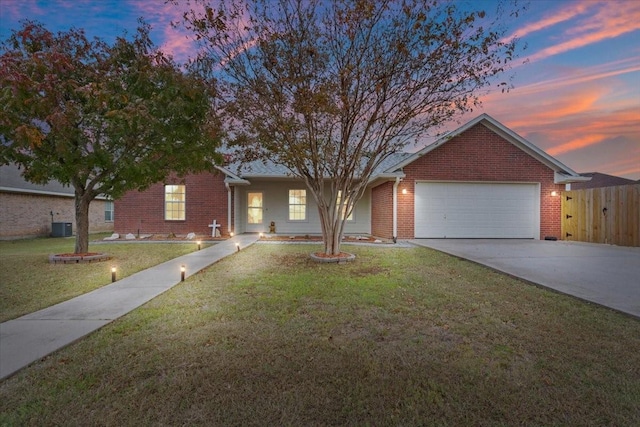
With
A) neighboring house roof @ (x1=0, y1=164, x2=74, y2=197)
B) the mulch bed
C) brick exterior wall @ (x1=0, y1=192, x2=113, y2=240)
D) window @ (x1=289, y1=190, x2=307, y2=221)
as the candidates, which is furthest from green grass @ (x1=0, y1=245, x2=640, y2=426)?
brick exterior wall @ (x1=0, y1=192, x2=113, y2=240)

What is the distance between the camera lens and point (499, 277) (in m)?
6.83

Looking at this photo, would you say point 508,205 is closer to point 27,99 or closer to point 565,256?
point 565,256

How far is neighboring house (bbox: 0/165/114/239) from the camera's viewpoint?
15.5 metres

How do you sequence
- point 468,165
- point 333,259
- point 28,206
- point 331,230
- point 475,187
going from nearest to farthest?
point 333,259 → point 331,230 → point 468,165 → point 475,187 → point 28,206

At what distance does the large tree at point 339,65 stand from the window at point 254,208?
9045 mm

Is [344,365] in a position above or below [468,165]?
below

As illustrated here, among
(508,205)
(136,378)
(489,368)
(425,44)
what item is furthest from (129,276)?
(508,205)

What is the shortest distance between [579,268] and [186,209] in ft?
49.6

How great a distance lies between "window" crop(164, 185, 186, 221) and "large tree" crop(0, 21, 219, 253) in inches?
266

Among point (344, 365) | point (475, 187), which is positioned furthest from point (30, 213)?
point (475, 187)

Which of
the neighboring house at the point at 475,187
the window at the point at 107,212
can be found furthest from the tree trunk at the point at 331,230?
the window at the point at 107,212

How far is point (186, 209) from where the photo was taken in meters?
16.1

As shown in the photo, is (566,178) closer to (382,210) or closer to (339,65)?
(382,210)

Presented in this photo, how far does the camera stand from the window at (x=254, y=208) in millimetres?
17547
